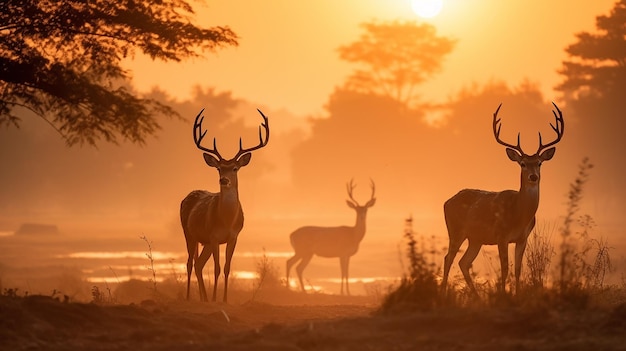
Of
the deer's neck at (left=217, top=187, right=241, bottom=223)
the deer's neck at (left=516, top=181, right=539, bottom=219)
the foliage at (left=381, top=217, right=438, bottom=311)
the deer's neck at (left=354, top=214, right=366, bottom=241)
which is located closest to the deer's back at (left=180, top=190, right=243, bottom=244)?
the deer's neck at (left=217, top=187, right=241, bottom=223)

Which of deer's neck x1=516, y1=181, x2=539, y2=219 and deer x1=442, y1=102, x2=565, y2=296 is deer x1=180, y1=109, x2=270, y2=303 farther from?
deer's neck x1=516, y1=181, x2=539, y2=219

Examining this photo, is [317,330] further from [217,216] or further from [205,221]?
[205,221]

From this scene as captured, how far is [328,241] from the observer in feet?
106

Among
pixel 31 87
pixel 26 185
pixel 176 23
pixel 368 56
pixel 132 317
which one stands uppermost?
pixel 368 56

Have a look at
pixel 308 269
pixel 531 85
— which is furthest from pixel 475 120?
pixel 308 269

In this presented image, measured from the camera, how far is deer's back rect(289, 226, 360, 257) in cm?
3200

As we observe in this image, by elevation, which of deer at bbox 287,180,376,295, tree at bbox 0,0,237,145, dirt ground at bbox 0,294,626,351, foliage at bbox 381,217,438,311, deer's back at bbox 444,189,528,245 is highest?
tree at bbox 0,0,237,145

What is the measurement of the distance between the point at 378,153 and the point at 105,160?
22.2 meters

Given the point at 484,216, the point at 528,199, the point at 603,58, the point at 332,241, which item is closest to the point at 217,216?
the point at 484,216

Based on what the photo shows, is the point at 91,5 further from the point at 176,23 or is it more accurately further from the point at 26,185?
the point at 26,185

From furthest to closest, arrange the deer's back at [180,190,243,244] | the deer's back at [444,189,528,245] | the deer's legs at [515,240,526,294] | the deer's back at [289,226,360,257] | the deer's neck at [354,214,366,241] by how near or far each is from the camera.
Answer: the deer's back at [289,226,360,257]
the deer's neck at [354,214,366,241]
the deer's back at [180,190,243,244]
the deer's back at [444,189,528,245]
the deer's legs at [515,240,526,294]

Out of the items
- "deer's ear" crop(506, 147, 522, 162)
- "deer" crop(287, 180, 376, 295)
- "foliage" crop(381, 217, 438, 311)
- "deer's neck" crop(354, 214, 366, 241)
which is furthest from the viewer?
"deer" crop(287, 180, 376, 295)

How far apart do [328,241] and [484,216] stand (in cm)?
1426

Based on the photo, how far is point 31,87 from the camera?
2192 cm
